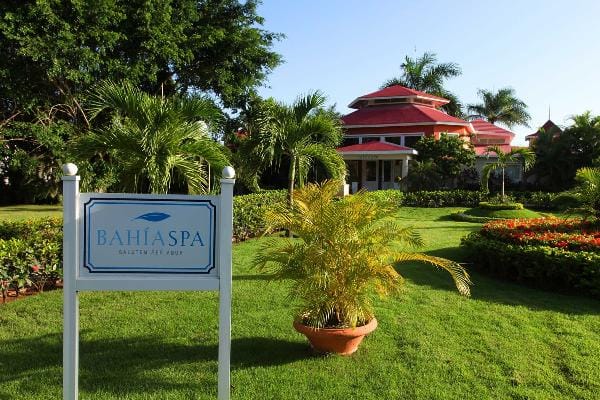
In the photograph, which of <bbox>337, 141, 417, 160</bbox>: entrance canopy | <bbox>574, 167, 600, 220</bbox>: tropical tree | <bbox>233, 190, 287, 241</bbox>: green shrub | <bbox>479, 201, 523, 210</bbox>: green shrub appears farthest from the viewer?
<bbox>337, 141, 417, 160</bbox>: entrance canopy

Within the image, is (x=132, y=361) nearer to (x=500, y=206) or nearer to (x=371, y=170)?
(x=500, y=206)

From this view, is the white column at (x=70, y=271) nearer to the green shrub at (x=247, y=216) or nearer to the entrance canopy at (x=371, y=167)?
the green shrub at (x=247, y=216)

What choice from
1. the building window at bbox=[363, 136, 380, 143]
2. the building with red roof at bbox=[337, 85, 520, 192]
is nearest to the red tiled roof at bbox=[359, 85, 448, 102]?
the building with red roof at bbox=[337, 85, 520, 192]

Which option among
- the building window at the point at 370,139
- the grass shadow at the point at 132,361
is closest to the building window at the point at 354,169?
the building window at the point at 370,139

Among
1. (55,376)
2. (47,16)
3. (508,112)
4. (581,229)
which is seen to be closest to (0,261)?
(55,376)

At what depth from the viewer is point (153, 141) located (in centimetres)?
623

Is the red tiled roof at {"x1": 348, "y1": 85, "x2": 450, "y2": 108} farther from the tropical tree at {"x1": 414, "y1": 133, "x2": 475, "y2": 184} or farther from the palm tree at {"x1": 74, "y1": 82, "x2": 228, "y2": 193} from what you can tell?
the palm tree at {"x1": 74, "y1": 82, "x2": 228, "y2": 193}

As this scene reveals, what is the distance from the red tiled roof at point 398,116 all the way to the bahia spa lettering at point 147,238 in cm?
2627

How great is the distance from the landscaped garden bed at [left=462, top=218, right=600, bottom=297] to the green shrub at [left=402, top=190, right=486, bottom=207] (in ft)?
44.1

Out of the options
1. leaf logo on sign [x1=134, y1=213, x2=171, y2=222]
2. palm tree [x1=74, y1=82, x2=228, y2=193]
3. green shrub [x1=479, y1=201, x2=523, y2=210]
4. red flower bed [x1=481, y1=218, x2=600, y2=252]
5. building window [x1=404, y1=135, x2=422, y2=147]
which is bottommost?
red flower bed [x1=481, y1=218, x2=600, y2=252]

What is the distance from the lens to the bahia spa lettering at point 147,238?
307 centimetres

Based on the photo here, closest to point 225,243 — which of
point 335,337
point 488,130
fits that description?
point 335,337

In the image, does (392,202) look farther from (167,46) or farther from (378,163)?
(378,163)

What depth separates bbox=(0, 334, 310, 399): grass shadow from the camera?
385 cm
